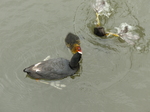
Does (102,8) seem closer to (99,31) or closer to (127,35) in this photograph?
(99,31)

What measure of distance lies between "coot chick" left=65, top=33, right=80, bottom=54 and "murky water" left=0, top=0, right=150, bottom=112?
259mm

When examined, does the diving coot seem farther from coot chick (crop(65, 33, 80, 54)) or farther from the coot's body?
coot chick (crop(65, 33, 80, 54))

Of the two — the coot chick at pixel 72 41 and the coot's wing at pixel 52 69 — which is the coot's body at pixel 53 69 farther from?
the coot chick at pixel 72 41

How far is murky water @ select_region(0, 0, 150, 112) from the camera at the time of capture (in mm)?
6219

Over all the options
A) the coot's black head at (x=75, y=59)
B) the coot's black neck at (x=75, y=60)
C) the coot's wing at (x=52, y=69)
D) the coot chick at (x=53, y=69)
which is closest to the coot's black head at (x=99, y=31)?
the coot's black head at (x=75, y=59)

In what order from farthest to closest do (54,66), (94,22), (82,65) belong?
(94,22) → (82,65) → (54,66)

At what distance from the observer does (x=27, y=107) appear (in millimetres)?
6164

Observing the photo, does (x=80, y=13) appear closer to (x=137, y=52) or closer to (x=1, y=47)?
(x=137, y=52)

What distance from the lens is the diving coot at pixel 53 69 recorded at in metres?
6.07

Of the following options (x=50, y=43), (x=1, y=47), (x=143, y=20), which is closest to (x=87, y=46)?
(x=50, y=43)

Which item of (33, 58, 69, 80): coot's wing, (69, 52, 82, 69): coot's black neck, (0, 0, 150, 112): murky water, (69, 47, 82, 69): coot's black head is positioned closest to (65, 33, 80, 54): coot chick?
(0, 0, 150, 112): murky water

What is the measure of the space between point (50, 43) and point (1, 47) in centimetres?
162

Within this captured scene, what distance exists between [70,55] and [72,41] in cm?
48

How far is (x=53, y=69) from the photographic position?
6.08 meters
